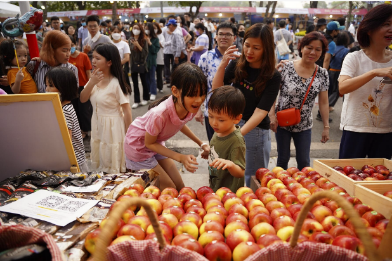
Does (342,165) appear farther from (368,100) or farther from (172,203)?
(172,203)

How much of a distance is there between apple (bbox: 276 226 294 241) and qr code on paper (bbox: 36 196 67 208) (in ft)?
4.58

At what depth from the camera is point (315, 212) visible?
1689mm

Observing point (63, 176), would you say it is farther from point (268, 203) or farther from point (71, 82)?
point (268, 203)

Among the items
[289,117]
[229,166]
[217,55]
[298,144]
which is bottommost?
[298,144]

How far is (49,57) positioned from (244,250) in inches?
142

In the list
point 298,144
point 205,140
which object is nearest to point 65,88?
point 298,144

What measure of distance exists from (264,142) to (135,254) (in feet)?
7.02

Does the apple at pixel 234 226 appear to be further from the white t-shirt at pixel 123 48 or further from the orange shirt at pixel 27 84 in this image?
the white t-shirt at pixel 123 48

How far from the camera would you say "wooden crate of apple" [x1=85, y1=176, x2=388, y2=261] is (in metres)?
1.34

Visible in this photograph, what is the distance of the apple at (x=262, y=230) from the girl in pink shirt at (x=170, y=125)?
726 millimetres

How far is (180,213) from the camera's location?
1.67 metres

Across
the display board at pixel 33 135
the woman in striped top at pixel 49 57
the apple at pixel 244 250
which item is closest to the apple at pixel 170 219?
the apple at pixel 244 250

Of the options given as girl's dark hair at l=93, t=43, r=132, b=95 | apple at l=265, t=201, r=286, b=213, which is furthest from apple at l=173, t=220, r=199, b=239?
girl's dark hair at l=93, t=43, r=132, b=95

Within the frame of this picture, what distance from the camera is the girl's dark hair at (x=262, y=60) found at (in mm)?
2520
